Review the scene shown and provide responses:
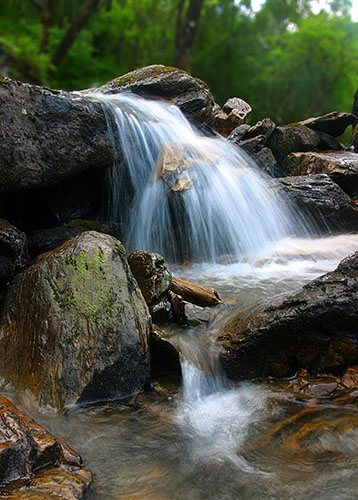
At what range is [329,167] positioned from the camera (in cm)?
862

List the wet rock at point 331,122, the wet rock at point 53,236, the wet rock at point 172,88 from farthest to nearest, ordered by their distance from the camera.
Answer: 1. the wet rock at point 331,122
2. the wet rock at point 172,88
3. the wet rock at point 53,236

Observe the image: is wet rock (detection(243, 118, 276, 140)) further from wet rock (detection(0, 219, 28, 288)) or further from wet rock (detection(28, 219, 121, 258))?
wet rock (detection(0, 219, 28, 288))

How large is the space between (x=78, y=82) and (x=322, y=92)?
17.4 m

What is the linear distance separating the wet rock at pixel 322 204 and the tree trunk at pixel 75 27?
17.2 metres

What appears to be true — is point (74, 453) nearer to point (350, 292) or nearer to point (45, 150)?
point (350, 292)

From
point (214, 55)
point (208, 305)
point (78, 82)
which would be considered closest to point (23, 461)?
point (208, 305)

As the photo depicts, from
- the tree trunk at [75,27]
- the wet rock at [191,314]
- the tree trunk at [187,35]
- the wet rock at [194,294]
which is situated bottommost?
the wet rock at [191,314]

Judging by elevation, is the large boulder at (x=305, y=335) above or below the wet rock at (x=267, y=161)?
below

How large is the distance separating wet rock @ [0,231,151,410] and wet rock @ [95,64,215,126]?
6.06 m

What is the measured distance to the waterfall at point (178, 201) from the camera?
275 inches

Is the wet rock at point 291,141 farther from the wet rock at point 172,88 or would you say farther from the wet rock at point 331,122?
the wet rock at point 172,88

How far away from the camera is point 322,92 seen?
2920 centimetres

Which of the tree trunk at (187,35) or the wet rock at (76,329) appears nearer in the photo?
the wet rock at (76,329)

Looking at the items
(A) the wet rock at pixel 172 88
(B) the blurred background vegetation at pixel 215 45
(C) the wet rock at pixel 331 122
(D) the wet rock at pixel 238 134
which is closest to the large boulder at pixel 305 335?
(D) the wet rock at pixel 238 134
